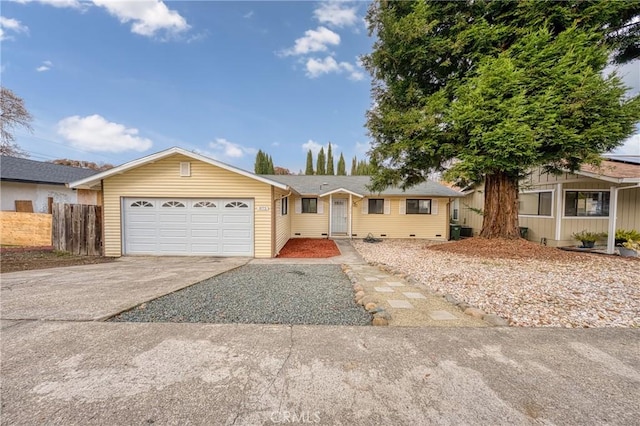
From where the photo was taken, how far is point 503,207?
31.5ft

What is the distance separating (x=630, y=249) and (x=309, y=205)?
12793 millimetres

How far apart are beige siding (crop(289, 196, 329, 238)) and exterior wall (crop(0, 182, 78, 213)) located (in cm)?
1397

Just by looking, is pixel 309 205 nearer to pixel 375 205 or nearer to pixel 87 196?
pixel 375 205

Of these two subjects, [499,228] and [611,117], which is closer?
[611,117]

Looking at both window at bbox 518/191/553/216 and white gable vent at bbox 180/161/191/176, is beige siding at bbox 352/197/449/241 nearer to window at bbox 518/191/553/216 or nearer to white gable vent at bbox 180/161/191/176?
window at bbox 518/191/553/216

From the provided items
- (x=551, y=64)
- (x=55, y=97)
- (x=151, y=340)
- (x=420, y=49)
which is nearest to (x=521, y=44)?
(x=551, y=64)

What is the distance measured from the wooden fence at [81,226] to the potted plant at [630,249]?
18.6 m

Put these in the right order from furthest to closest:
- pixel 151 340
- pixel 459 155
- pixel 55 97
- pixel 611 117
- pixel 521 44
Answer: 1. pixel 55 97
2. pixel 459 155
3. pixel 521 44
4. pixel 611 117
5. pixel 151 340

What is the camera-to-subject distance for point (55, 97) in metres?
14.1

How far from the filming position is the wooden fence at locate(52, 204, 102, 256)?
344 inches

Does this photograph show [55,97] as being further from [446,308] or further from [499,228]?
[499,228]

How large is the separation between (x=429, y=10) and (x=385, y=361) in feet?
35.1

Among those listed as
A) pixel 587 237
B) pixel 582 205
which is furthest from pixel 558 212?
pixel 587 237

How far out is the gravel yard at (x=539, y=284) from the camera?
379 cm
